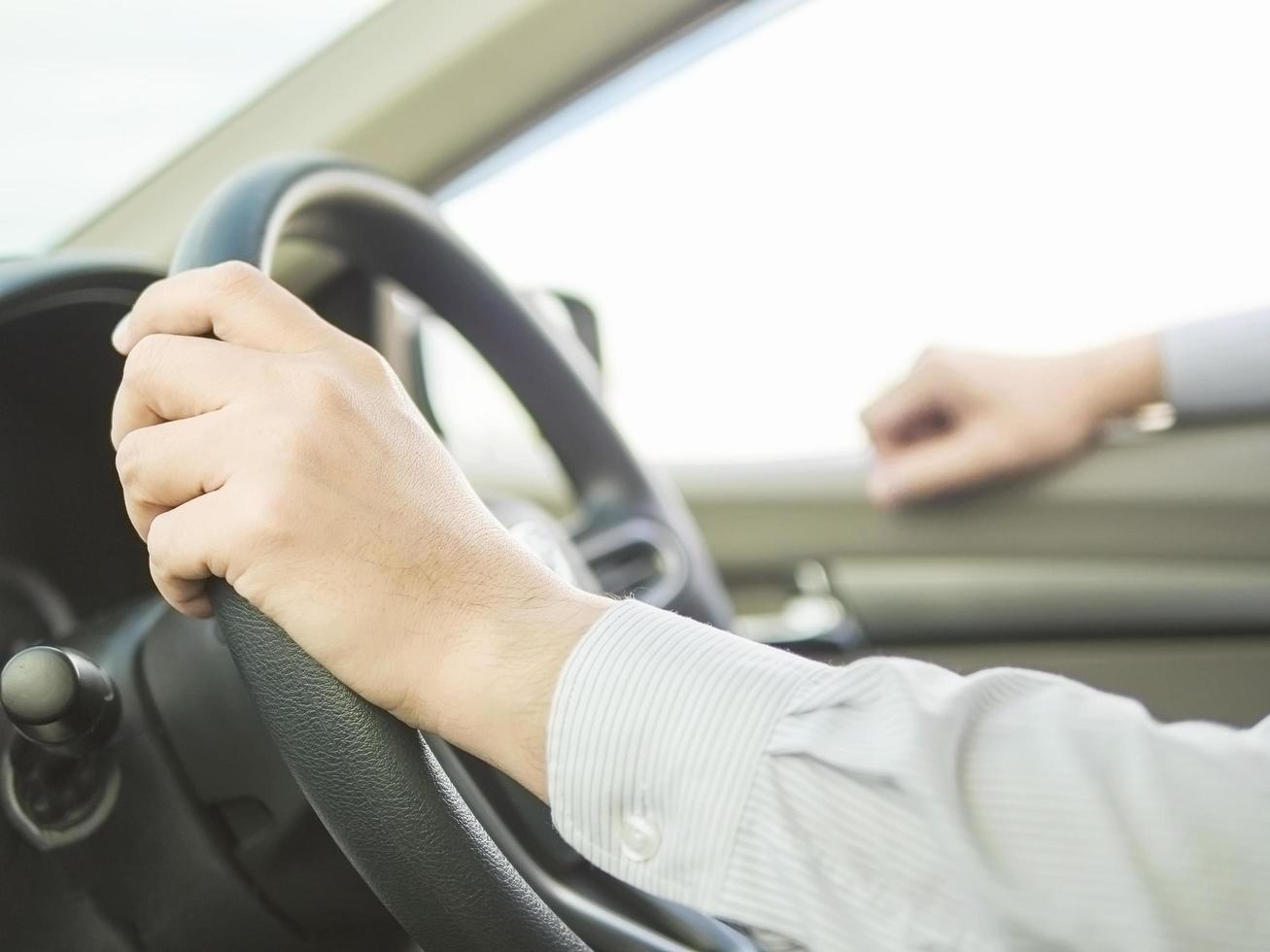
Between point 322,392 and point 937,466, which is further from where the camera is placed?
point 937,466

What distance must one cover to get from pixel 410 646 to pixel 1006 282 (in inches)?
43.1

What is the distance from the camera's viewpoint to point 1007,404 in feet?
4.45

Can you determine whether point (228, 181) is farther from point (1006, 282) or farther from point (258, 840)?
point (1006, 282)

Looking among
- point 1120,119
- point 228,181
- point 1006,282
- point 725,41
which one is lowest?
point 1006,282

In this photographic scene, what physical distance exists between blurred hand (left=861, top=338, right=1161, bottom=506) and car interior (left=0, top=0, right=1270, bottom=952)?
0.12ft

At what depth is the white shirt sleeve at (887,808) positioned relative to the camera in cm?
52

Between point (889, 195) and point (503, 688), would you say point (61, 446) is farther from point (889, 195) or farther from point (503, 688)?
point (889, 195)

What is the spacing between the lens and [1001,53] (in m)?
1.38

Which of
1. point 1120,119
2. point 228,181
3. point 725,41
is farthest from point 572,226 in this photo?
point 228,181

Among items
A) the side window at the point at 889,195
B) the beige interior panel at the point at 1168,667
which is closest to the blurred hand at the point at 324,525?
the side window at the point at 889,195

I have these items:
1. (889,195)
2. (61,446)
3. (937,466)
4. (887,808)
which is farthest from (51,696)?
(889,195)

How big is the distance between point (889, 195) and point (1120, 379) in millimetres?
320

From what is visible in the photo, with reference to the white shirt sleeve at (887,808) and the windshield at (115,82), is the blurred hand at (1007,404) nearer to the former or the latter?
the windshield at (115,82)

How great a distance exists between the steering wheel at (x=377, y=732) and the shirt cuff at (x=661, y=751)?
0.05 meters
